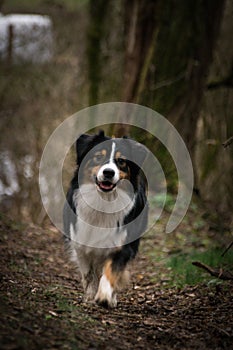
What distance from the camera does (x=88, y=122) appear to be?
34.1 ft

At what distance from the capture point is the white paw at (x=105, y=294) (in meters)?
5.34

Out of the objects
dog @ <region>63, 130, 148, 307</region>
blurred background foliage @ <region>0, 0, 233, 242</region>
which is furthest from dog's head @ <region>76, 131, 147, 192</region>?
blurred background foliage @ <region>0, 0, 233, 242</region>

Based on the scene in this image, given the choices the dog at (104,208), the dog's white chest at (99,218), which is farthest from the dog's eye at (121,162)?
the dog's white chest at (99,218)

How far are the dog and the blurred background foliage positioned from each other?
236 cm

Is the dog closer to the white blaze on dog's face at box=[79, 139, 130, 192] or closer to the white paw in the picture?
the white blaze on dog's face at box=[79, 139, 130, 192]

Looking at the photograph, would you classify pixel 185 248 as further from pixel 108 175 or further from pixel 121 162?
pixel 108 175

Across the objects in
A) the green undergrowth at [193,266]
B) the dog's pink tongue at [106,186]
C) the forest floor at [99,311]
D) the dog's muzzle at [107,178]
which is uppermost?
the dog's muzzle at [107,178]

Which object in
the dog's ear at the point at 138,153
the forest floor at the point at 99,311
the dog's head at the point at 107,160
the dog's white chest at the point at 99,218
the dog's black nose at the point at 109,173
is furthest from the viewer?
the dog's ear at the point at 138,153

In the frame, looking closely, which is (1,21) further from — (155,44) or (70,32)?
(155,44)

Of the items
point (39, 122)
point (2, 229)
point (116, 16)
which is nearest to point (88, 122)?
point (39, 122)

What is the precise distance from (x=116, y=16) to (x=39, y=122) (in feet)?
8.97

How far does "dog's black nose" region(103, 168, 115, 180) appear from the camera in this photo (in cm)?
550

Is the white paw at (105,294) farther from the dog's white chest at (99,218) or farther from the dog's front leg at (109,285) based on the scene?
the dog's white chest at (99,218)

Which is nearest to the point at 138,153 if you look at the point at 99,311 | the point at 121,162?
the point at 121,162
